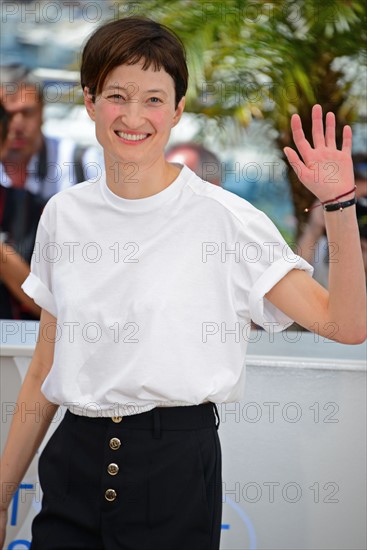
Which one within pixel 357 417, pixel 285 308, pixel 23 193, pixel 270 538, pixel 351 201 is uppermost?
pixel 23 193

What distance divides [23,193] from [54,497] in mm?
2235

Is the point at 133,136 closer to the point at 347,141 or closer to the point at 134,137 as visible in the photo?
the point at 134,137

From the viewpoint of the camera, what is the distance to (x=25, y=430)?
1.71 m

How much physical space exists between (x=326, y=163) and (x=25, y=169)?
9.97 feet

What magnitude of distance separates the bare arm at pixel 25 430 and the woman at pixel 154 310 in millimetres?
131

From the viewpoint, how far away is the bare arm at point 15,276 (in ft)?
10.1

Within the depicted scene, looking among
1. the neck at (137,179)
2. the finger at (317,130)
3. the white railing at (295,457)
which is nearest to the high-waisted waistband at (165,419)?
the neck at (137,179)

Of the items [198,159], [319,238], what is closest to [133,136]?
[319,238]

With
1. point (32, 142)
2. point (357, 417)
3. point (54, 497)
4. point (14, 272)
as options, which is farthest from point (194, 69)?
point (54, 497)

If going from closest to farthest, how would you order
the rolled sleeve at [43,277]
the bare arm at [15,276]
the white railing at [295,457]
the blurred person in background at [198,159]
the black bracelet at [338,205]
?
the black bracelet at [338,205]
the rolled sleeve at [43,277]
the white railing at [295,457]
the bare arm at [15,276]
the blurred person in background at [198,159]

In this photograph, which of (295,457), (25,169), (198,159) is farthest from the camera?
(198,159)

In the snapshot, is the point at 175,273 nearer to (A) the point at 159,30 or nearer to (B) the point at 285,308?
(B) the point at 285,308

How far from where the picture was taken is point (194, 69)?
3822mm

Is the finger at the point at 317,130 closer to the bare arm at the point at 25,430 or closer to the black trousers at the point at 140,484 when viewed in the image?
the black trousers at the point at 140,484
